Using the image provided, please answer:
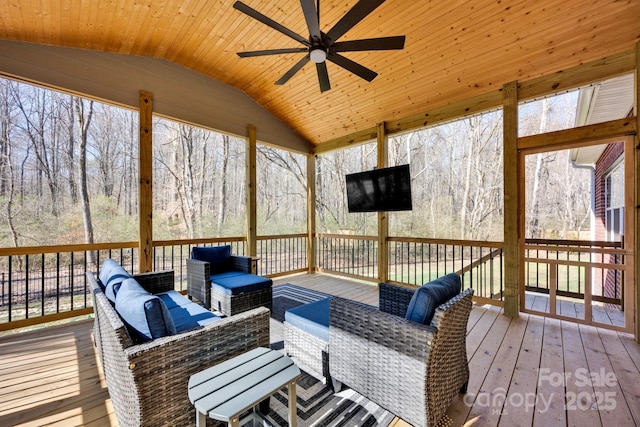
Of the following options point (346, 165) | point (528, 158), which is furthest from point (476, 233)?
point (346, 165)

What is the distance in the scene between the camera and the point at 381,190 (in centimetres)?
439

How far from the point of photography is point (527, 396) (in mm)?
1847

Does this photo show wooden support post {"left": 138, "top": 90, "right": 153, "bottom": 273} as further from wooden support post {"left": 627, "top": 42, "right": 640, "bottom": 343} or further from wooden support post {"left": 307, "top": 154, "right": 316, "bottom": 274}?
wooden support post {"left": 627, "top": 42, "right": 640, "bottom": 343}

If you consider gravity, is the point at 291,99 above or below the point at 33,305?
above

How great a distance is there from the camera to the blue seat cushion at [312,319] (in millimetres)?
1976

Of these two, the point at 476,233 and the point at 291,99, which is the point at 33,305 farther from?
the point at 476,233

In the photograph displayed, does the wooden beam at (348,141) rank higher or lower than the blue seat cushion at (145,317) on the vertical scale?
higher

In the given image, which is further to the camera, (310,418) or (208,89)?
(208,89)

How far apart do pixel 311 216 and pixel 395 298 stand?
3.81m

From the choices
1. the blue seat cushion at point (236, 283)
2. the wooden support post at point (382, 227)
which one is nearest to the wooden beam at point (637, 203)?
the wooden support post at point (382, 227)

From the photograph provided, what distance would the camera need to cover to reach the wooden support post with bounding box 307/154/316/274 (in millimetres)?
5926

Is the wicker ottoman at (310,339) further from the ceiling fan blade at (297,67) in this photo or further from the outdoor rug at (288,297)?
the ceiling fan blade at (297,67)

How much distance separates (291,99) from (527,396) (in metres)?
5.01

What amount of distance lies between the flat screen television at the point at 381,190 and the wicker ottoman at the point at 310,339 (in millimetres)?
2476
